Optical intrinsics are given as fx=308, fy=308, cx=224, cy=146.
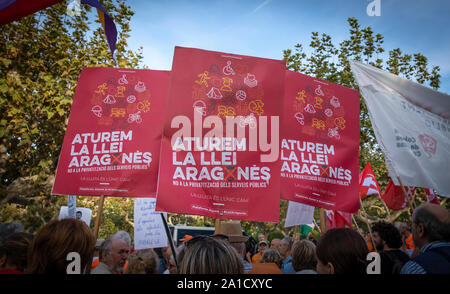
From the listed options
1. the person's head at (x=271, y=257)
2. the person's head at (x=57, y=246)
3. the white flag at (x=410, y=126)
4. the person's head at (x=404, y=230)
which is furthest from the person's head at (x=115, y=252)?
the person's head at (x=404, y=230)

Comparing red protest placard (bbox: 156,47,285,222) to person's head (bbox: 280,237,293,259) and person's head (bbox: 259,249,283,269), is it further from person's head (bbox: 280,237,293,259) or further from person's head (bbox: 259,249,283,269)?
person's head (bbox: 280,237,293,259)

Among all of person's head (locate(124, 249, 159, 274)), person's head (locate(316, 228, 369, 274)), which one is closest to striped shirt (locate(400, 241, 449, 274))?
person's head (locate(316, 228, 369, 274))

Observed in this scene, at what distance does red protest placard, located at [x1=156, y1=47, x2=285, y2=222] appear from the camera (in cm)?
327

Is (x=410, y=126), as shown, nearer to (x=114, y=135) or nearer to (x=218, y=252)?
(x=218, y=252)

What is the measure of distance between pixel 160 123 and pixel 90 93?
3.14 ft

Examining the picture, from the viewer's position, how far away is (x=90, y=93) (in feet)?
12.4

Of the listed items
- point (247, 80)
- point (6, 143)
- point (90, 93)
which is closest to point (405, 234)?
point (247, 80)

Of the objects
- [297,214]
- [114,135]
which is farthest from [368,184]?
[114,135]

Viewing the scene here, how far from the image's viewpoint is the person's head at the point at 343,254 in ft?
7.23

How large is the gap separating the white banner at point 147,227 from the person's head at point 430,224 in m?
3.28

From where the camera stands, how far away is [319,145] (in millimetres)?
3957

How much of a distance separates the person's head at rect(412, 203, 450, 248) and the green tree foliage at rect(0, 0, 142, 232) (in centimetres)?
677
